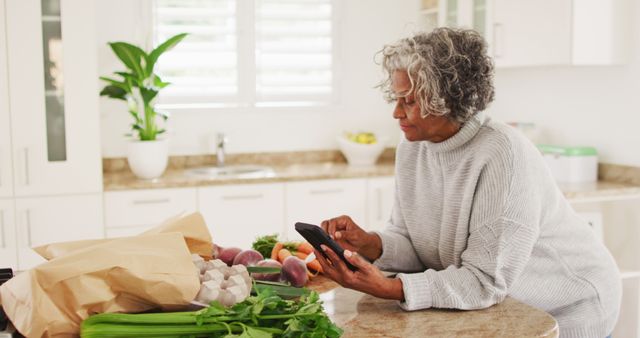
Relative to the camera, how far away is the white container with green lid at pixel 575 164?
3713 millimetres

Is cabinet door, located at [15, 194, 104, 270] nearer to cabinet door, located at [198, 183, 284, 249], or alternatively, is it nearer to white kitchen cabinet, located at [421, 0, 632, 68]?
cabinet door, located at [198, 183, 284, 249]

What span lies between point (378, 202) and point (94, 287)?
2918 mm

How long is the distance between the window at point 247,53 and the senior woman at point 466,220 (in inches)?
101

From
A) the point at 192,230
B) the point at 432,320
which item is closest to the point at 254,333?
the point at 432,320

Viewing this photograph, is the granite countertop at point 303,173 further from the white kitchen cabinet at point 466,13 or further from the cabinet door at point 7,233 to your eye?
the white kitchen cabinet at point 466,13

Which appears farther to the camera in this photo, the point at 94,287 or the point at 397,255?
the point at 397,255

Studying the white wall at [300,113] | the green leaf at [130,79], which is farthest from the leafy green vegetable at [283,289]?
the white wall at [300,113]

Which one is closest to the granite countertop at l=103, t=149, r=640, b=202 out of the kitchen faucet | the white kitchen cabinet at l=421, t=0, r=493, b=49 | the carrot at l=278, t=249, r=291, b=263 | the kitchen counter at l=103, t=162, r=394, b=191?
the kitchen counter at l=103, t=162, r=394, b=191

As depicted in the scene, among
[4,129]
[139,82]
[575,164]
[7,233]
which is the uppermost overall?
[139,82]

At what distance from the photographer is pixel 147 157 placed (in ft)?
12.9

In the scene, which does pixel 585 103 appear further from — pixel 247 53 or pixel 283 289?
pixel 283 289

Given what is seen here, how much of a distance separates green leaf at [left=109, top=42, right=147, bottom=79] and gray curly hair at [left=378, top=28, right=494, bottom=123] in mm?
2372

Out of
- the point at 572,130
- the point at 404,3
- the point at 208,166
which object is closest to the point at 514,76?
the point at 572,130

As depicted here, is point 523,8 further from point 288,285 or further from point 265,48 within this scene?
point 288,285
